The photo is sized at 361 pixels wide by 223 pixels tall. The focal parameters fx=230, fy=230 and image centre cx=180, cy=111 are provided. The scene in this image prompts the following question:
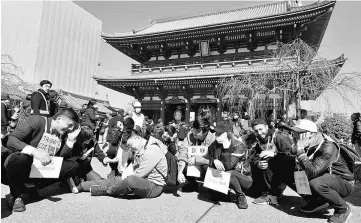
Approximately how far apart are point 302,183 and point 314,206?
1.51ft

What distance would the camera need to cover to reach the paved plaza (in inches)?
102

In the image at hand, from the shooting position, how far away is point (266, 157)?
3.33m

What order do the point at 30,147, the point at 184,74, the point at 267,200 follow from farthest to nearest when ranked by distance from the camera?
the point at 184,74, the point at 267,200, the point at 30,147

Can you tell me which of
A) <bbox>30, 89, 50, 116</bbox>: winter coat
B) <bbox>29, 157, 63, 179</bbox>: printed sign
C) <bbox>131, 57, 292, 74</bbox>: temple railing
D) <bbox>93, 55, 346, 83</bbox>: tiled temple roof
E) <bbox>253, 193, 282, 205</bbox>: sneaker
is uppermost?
<bbox>131, 57, 292, 74</bbox>: temple railing

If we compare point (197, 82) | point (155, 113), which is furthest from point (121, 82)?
point (197, 82)

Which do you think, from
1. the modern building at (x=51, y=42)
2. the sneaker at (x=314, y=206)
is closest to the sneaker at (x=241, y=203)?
the sneaker at (x=314, y=206)

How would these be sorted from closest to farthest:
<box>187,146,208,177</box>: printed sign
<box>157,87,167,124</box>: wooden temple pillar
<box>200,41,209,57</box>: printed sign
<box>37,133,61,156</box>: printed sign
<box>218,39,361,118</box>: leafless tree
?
<box>37,133,61,156</box>: printed sign
<box>187,146,208,177</box>: printed sign
<box>218,39,361,118</box>: leafless tree
<box>200,41,209,57</box>: printed sign
<box>157,87,167,124</box>: wooden temple pillar

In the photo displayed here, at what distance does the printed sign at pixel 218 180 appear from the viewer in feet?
10.2

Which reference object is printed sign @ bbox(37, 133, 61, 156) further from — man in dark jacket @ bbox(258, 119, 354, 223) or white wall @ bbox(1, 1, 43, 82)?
white wall @ bbox(1, 1, 43, 82)

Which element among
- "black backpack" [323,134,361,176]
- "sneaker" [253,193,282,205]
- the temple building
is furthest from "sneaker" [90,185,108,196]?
the temple building

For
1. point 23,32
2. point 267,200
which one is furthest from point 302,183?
point 23,32

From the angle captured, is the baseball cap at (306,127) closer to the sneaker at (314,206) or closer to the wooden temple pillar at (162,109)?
the sneaker at (314,206)

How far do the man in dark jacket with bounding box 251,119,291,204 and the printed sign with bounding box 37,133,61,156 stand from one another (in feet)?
9.15

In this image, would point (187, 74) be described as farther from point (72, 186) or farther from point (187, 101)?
point (72, 186)
